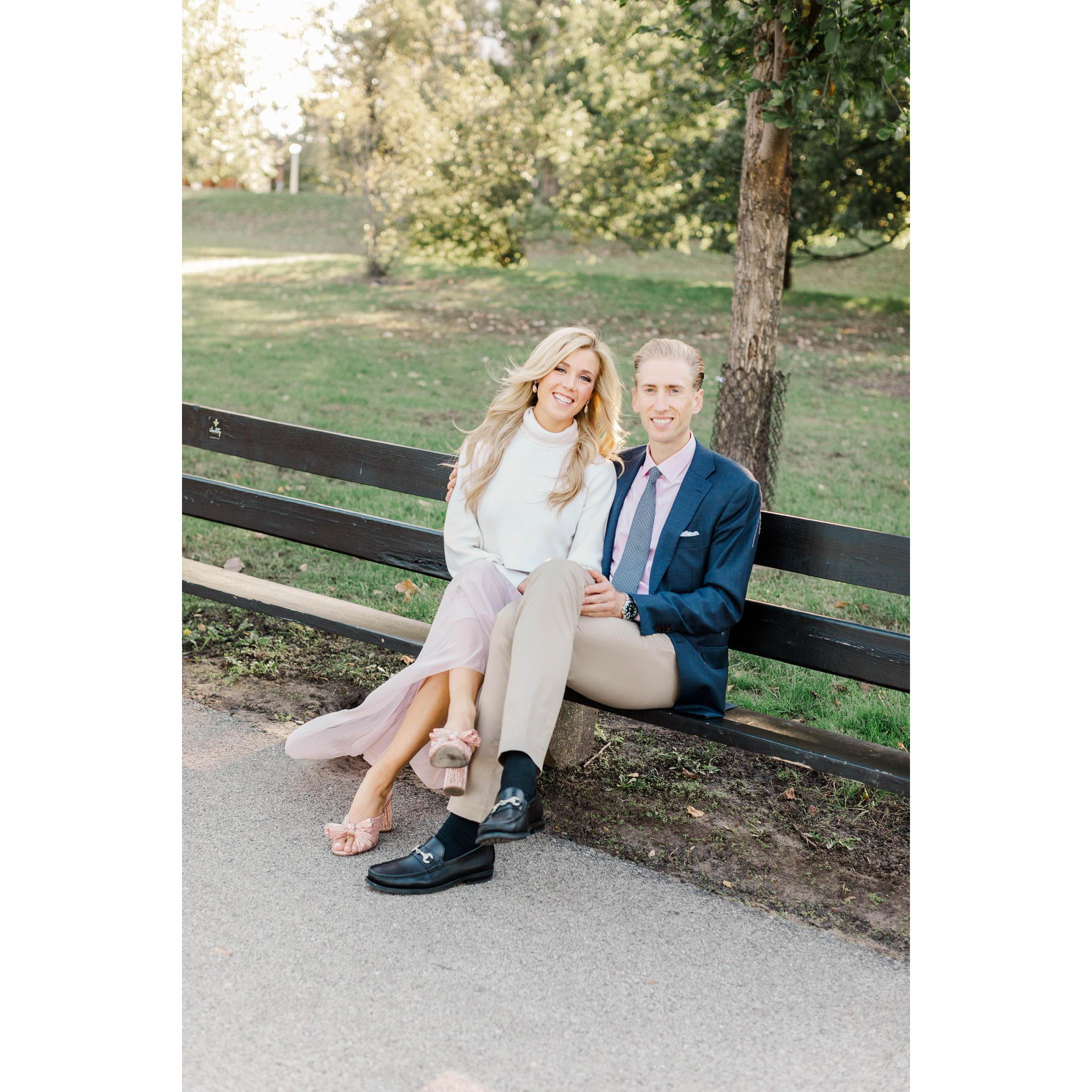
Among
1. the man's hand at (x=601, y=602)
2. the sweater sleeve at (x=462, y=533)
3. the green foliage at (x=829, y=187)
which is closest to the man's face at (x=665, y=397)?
the man's hand at (x=601, y=602)

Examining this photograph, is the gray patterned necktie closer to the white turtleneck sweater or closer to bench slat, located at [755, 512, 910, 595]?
the white turtleneck sweater

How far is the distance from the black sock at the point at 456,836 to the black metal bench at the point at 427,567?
52cm

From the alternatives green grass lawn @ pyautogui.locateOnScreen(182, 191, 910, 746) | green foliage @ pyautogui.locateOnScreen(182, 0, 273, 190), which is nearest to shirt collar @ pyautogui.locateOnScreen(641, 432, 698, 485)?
green grass lawn @ pyautogui.locateOnScreen(182, 191, 910, 746)

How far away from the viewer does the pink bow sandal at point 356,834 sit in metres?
3.32

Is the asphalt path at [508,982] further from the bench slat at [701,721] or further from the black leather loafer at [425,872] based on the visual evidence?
the bench slat at [701,721]

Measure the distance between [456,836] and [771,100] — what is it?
356 centimetres

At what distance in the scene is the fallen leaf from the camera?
5.71 m

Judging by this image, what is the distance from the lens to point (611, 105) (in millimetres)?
14875

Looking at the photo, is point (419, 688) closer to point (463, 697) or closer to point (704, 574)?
point (463, 697)

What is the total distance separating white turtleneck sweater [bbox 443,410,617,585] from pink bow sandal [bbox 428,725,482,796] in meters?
0.67

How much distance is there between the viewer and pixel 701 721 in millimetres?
3322
